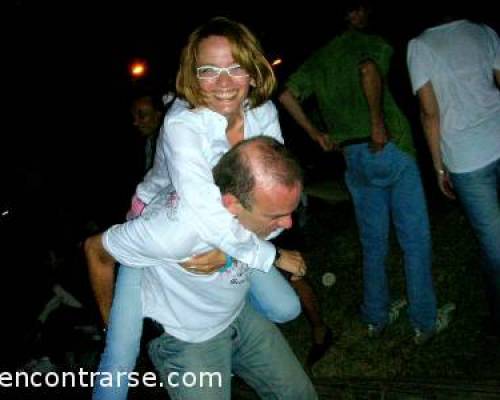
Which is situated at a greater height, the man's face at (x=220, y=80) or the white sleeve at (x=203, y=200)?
the man's face at (x=220, y=80)

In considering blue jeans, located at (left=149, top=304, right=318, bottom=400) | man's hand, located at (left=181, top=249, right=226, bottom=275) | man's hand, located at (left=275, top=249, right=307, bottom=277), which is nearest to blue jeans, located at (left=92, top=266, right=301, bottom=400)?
blue jeans, located at (left=149, top=304, right=318, bottom=400)

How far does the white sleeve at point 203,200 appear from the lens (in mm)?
2084

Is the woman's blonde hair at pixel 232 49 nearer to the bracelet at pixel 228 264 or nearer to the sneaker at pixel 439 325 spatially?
the bracelet at pixel 228 264

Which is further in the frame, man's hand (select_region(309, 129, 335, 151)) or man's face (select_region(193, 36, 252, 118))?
man's hand (select_region(309, 129, 335, 151))

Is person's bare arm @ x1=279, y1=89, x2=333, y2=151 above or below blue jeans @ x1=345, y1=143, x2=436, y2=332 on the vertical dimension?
above

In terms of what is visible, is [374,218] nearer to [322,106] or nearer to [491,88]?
[322,106]

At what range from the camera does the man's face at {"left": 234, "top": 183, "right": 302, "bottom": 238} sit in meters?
1.91

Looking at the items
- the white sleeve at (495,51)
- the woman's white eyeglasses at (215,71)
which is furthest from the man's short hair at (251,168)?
the white sleeve at (495,51)

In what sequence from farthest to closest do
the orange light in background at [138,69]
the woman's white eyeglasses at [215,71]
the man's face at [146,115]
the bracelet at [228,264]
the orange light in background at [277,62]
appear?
the orange light in background at [138,69] < the orange light in background at [277,62] < the man's face at [146,115] < the woman's white eyeglasses at [215,71] < the bracelet at [228,264]

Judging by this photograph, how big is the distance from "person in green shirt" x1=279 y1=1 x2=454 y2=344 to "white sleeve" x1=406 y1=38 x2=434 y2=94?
256mm

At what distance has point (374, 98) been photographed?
3.04 metres

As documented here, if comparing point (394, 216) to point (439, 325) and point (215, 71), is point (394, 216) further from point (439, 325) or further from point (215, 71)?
point (215, 71)
